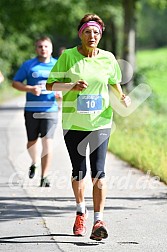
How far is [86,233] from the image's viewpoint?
741cm

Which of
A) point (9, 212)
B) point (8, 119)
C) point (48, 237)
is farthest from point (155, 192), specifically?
point (8, 119)

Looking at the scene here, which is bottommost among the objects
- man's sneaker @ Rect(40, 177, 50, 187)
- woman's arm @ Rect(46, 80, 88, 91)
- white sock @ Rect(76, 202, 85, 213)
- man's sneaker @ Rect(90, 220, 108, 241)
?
man's sneaker @ Rect(40, 177, 50, 187)

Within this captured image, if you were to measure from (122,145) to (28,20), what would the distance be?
28229mm

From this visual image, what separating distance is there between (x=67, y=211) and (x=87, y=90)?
1.92 metres

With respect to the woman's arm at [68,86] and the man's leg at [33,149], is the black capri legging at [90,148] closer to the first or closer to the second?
the woman's arm at [68,86]

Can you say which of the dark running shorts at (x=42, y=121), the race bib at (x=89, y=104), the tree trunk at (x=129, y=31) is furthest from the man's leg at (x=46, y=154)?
the tree trunk at (x=129, y=31)

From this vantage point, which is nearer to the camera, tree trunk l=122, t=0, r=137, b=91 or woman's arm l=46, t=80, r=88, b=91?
woman's arm l=46, t=80, r=88, b=91

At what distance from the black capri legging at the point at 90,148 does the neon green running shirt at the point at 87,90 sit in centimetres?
6

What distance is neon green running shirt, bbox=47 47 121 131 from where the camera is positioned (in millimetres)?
7203

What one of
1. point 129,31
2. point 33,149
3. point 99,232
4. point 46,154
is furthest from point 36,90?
point 129,31

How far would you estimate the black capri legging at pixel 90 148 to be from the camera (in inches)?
286

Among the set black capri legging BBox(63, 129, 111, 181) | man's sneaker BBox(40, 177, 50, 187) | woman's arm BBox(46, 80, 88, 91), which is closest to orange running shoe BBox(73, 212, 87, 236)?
black capri legging BBox(63, 129, 111, 181)

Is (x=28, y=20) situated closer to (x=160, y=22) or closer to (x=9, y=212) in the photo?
(x=9, y=212)

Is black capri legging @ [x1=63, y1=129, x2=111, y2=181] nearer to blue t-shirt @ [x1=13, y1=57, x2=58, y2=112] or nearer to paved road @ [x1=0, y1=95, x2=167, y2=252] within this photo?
paved road @ [x1=0, y1=95, x2=167, y2=252]
